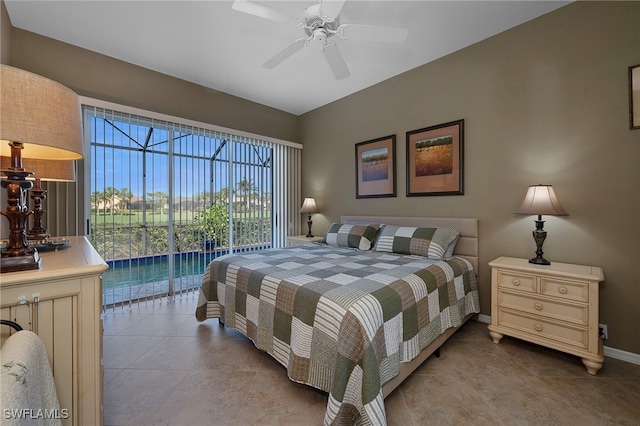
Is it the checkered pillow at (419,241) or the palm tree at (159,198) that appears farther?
the palm tree at (159,198)

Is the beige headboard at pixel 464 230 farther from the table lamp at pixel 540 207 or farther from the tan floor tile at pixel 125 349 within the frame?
the tan floor tile at pixel 125 349

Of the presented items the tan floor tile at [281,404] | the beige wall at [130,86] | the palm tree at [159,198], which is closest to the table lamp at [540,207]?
the tan floor tile at [281,404]

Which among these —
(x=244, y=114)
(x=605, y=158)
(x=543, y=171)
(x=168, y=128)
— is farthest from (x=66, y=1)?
(x=605, y=158)

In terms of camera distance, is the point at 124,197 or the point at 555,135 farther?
the point at 124,197

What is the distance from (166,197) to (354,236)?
2516 millimetres

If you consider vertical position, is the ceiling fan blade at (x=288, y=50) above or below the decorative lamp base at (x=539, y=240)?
above

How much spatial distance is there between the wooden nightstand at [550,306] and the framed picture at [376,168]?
1.66 metres

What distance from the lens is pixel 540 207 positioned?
2146 millimetres

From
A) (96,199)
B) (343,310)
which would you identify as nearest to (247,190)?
(96,199)

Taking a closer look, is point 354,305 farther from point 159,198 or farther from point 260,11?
point 159,198

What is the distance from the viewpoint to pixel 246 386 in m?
1.77

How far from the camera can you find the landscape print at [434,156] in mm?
2980

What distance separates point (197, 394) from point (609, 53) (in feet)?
13.0

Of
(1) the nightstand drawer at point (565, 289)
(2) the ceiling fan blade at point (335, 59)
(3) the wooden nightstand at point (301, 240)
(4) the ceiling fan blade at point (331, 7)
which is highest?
(4) the ceiling fan blade at point (331, 7)
